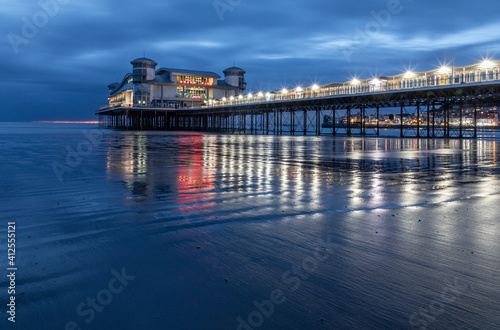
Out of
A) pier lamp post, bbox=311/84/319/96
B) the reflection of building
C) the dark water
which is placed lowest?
the dark water

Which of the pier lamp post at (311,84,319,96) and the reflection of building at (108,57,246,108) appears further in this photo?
the reflection of building at (108,57,246,108)

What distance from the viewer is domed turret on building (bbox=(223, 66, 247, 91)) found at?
105 m

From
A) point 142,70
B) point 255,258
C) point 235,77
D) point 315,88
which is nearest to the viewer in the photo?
point 255,258

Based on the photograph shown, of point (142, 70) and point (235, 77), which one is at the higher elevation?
point (235, 77)

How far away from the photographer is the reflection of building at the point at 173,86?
92.7 m

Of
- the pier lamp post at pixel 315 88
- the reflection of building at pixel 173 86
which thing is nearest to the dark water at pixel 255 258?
the pier lamp post at pixel 315 88

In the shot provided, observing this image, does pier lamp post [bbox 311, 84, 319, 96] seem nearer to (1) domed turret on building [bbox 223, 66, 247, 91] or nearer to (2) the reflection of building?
(2) the reflection of building

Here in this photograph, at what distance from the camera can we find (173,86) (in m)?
96.1

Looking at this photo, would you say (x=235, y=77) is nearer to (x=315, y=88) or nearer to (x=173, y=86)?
(x=173, y=86)

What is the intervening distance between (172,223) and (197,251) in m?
1.36

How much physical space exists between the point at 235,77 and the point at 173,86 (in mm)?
17101

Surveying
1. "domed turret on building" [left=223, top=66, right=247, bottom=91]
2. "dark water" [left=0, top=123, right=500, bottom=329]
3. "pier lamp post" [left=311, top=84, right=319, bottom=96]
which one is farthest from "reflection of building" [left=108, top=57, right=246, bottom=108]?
"dark water" [left=0, top=123, right=500, bottom=329]

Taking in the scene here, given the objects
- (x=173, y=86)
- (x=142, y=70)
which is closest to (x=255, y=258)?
(x=142, y=70)

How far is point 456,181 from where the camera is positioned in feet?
32.3
